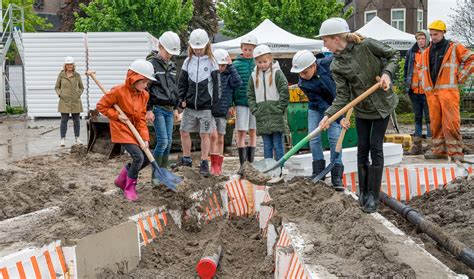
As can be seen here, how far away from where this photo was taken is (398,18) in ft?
146

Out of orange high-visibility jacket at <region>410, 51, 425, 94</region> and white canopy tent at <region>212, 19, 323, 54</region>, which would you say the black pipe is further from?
white canopy tent at <region>212, 19, 323, 54</region>

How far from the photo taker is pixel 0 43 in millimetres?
26031

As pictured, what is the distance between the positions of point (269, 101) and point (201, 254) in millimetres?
3036

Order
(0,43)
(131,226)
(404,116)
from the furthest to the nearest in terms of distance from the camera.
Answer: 1. (0,43)
2. (404,116)
3. (131,226)

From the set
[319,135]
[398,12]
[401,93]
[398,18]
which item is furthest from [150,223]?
[398,12]

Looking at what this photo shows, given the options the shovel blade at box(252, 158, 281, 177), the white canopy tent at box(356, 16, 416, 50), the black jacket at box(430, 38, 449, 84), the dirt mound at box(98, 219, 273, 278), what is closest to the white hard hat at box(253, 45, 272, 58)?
the shovel blade at box(252, 158, 281, 177)

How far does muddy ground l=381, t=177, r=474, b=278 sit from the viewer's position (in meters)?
5.47

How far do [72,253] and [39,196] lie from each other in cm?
342

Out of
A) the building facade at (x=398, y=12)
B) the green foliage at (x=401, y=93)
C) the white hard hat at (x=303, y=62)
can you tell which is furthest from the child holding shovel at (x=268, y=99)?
the building facade at (x=398, y=12)

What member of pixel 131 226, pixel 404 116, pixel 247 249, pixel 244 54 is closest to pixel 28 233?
pixel 131 226

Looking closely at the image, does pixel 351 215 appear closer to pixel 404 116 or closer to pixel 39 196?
pixel 39 196

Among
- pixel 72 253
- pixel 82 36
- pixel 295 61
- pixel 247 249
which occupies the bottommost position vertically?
pixel 247 249

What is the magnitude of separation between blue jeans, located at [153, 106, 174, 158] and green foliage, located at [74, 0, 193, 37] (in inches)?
843

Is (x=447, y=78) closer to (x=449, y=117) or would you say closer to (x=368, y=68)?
(x=449, y=117)
